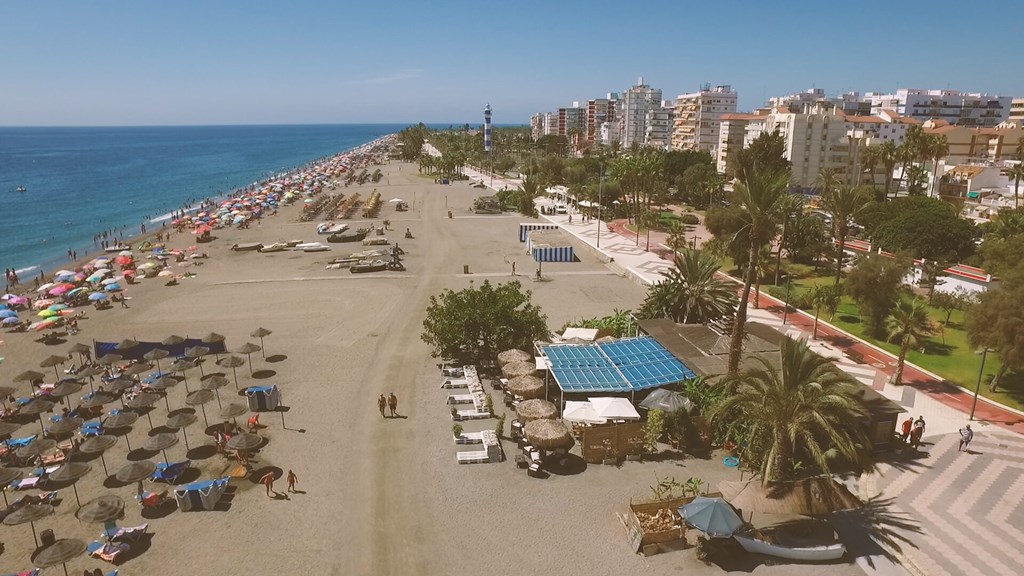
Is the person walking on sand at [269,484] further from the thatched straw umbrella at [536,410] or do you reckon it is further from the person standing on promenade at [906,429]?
the person standing on promenade at [906,429]

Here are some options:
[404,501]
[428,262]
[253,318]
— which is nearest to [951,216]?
[428,262]

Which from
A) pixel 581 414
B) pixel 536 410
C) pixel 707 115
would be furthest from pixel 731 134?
pixel 536 410

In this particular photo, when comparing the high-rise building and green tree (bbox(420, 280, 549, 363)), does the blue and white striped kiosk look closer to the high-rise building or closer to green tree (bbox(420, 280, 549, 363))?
green tree (bbox(420, 280, 549, 363))

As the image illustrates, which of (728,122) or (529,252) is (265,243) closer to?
(529,252)

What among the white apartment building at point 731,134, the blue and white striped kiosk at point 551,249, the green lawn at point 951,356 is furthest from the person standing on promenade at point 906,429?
the white apartment building at point 731,134

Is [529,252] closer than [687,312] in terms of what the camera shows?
No

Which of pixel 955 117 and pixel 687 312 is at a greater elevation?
pixel 955 117

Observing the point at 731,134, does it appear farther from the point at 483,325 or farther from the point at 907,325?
the point at 483,325

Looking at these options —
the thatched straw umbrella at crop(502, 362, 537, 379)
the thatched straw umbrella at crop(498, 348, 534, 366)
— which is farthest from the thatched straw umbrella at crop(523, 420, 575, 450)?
the thatched straw umbrella at crop(498, 348, 534, 366)
